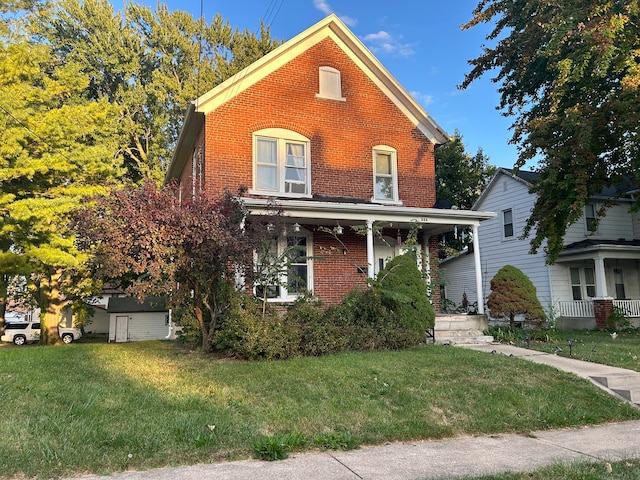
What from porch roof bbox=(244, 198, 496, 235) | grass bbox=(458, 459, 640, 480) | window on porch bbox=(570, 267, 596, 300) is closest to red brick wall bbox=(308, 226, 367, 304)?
porch roof bbox=(244, 198, 496, 235)

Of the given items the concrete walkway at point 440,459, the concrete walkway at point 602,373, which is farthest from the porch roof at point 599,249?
the concrete walkway at point 440,459

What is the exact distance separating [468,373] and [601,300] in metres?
13.8

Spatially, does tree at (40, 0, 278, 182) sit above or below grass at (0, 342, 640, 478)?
above

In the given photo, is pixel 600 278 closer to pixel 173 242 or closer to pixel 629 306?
pixel 629 306

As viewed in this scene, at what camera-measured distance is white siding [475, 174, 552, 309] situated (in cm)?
2120

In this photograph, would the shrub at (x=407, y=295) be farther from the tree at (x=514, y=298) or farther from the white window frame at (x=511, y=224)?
the white window frame at (x=511, y=224)

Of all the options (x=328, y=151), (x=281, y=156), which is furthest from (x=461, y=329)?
(x=281, y=156)

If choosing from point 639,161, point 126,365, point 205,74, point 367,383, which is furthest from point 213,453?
point 205,74

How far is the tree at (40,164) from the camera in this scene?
14.6m

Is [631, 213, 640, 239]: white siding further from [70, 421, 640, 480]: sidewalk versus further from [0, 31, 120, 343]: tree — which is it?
[0, 31, 120, 343]: tree

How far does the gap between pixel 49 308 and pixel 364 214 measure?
15972 mm

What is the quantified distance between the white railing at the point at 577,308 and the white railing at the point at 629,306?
42.1 inches

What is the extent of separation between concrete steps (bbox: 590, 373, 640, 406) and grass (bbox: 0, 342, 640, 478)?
1.30 ft

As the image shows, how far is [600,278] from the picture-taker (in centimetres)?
1912
